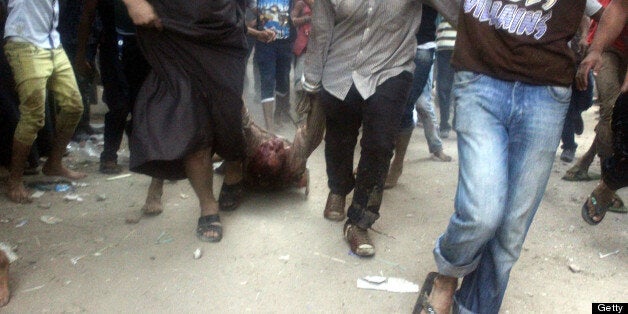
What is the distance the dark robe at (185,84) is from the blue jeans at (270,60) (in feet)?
9.30

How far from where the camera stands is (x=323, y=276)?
292 centimetres

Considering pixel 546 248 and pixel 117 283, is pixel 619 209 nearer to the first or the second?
pixel 546 248

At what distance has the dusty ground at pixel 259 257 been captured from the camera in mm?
2654

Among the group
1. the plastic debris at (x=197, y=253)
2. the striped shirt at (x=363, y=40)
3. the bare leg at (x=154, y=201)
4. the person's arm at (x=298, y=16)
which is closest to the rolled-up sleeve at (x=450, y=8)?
the striped shirt at (x=363, y=40)

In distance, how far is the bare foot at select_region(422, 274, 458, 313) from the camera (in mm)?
2361

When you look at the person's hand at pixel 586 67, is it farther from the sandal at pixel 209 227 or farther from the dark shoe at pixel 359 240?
the sandal at pixel 209 227

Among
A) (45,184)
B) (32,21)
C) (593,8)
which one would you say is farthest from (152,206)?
(593,8)

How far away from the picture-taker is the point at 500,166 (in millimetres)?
2119

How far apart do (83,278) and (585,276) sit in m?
A: 2.67

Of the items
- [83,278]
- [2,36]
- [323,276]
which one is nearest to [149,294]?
[83,278]

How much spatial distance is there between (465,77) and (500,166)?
16.8 inches

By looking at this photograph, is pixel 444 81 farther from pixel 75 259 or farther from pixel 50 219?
pixel 75 259

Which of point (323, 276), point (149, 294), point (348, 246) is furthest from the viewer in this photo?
point (348, 246)

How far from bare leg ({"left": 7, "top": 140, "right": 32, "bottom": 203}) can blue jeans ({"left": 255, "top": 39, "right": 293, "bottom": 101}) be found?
273 cm
